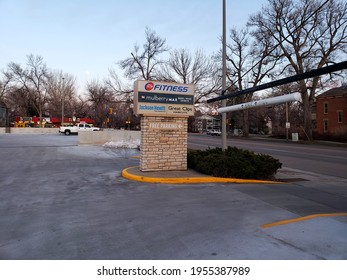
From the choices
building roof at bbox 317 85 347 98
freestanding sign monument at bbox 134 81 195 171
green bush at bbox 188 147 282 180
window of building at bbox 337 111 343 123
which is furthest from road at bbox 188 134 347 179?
building roof at bbox 317 85 347 98

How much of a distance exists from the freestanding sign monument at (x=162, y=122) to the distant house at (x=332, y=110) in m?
42.2

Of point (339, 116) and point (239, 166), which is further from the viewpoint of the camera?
point (339, 116)

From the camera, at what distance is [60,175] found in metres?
10.0

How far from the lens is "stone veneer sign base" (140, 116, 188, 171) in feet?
33.4

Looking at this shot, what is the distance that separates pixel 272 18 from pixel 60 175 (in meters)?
39.1

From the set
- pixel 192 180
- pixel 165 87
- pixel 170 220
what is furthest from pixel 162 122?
pixel 170 220

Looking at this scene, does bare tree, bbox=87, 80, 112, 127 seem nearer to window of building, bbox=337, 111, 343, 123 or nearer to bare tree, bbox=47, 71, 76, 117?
bare tree, bbox=47, 71, 76, 117

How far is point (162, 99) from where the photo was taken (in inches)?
412

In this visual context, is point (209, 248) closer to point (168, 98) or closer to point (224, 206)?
point (224, 206)

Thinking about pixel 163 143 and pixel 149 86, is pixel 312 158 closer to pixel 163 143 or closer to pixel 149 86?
pixel 163 143

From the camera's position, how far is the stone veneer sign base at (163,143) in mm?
10188

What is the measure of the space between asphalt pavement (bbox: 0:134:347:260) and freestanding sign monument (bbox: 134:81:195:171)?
64.2 inches

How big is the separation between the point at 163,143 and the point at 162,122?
0.78 m
